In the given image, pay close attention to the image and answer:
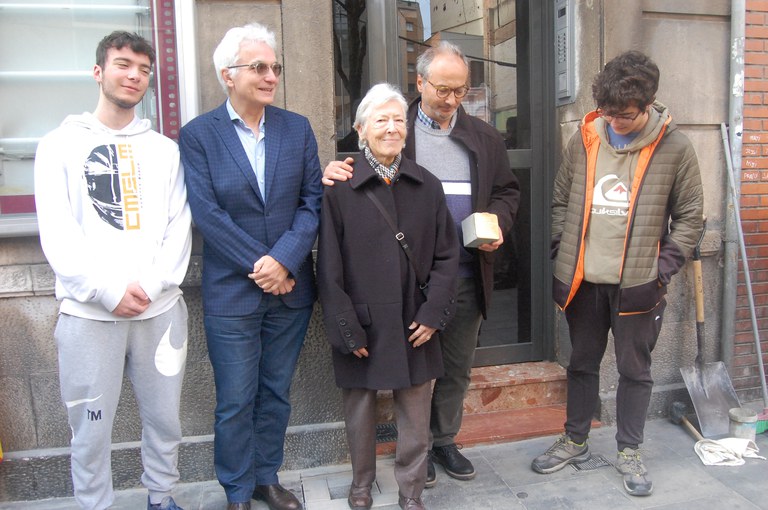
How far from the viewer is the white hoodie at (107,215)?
8.35ft

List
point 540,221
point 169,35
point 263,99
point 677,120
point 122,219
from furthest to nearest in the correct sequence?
point 540,221 < point 677,120 < point 169,35 < point 263,99 < point 122,219

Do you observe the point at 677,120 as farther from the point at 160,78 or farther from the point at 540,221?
the point at 160,78

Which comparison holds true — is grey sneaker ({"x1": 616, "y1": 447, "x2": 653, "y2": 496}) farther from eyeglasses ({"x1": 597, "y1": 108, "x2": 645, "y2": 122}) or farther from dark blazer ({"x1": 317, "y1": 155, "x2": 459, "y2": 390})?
eyeglasses ({"x1": 597, "y1": 108, "x2": 645, "y2": 122})

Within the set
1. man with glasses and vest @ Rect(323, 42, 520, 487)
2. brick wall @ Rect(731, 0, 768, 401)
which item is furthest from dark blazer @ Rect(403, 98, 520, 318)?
brick wall @ Rect(731, 0, 768, 401)

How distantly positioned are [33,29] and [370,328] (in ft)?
7.66

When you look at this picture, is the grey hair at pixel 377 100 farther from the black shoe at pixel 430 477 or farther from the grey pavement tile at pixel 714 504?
the grey pavement tile at pixel 714 504

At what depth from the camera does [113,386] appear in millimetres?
2689

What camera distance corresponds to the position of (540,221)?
4316 mm

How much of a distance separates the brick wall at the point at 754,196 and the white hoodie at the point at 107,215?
346cm

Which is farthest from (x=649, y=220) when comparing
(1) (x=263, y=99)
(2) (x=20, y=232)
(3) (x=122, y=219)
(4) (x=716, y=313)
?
(2) (x=20, y=232)

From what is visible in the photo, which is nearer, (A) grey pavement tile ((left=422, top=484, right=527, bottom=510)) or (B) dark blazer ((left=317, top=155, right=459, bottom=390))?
(B) dark blazer ((left=317, top=155, right=459, bottom=390))

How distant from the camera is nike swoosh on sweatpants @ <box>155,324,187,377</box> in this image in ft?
9.12

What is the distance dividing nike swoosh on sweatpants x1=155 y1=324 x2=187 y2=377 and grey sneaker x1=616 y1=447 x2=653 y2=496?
2.24m

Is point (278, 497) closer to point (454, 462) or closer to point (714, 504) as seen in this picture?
point (454, 462)
